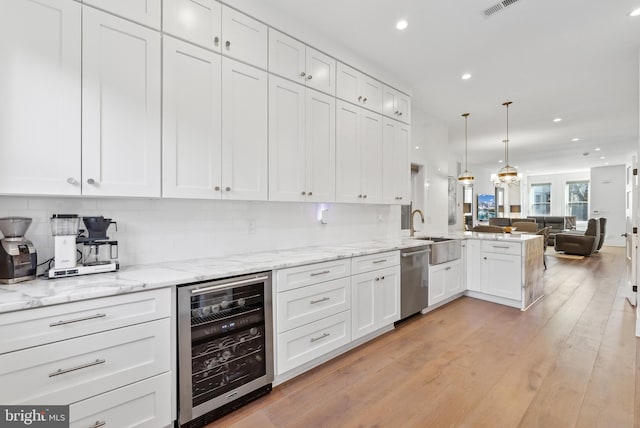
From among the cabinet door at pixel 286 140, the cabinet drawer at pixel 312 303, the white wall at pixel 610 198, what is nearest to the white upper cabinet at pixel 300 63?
the cabinet door at pixel 286 140

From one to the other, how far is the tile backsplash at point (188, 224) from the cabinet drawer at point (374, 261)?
66 centimetres

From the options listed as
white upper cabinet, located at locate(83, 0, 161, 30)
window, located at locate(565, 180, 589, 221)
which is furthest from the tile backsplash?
window, located at locate(565, 180, 589, 221)

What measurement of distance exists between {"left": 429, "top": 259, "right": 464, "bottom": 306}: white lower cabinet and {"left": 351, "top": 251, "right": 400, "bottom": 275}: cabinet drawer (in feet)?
2.73

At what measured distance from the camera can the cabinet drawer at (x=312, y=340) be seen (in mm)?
2121

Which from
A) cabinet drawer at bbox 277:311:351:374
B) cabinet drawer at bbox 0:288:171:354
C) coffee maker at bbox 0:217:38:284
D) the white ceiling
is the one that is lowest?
cabinet drawer at bbox 277:311:351:374

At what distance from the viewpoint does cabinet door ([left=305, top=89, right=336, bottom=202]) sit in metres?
2.78

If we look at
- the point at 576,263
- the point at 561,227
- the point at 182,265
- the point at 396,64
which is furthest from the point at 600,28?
the point at 561,227

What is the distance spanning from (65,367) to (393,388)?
76.7 inches

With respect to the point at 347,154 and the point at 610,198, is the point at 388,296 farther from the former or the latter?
the point at 610,198

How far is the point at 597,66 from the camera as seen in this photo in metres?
3.56

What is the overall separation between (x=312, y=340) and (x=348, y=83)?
2.57 metres

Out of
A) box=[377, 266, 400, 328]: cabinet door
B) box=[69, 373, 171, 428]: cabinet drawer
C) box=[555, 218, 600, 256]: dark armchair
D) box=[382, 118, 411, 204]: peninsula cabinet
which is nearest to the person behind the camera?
box=[69, 373, 171, 428]: cabinet drawer

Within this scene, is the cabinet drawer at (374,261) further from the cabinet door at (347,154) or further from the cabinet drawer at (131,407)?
the cabinet drawer at (131,407)

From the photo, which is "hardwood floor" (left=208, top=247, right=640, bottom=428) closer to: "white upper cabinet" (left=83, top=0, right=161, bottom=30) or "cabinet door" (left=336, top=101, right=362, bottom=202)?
"cabinet door" (left=336, top=101, right=362, bottom=202)
